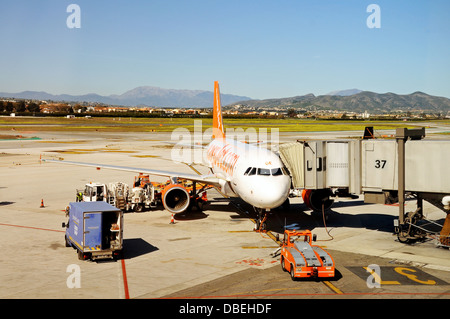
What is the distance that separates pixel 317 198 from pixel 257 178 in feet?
25.7

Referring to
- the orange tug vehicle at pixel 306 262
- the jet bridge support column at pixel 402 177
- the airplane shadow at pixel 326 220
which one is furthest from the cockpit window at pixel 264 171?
the jet bridge support column at pixel 402 177

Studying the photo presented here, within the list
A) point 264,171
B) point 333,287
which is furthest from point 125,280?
point 264,171

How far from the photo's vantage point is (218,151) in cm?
3906

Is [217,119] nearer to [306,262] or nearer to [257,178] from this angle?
[257,178]

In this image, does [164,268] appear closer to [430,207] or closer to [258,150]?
[258,150]

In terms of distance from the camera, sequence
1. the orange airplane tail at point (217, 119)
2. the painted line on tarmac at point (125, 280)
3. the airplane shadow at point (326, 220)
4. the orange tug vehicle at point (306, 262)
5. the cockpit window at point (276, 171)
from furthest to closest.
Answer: the orange airplane tail at point (217, 119) → the airplane shadow at point (326, 220) → the cockpit window at point (276, 171) → the orange tug vehicle at point (306, 262) → the painted line on tarmac at point (125, 280)

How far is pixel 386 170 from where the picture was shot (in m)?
27.6

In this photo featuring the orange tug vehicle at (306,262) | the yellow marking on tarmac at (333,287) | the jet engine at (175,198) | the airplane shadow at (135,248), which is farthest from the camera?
the jet engine at (175,198)

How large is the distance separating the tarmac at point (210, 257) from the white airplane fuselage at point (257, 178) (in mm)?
2503

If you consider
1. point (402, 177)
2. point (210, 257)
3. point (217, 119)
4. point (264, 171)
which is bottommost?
point (210, 257)

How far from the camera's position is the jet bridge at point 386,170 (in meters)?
26.0

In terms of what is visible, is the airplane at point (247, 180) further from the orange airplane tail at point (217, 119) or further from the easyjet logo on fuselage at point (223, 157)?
the orange airplane tail at point (217, 119)

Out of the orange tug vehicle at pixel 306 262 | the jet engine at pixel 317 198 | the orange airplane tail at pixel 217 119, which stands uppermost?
the orange airplane tail at pixel 217 119

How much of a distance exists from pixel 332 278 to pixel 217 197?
74.9ft
